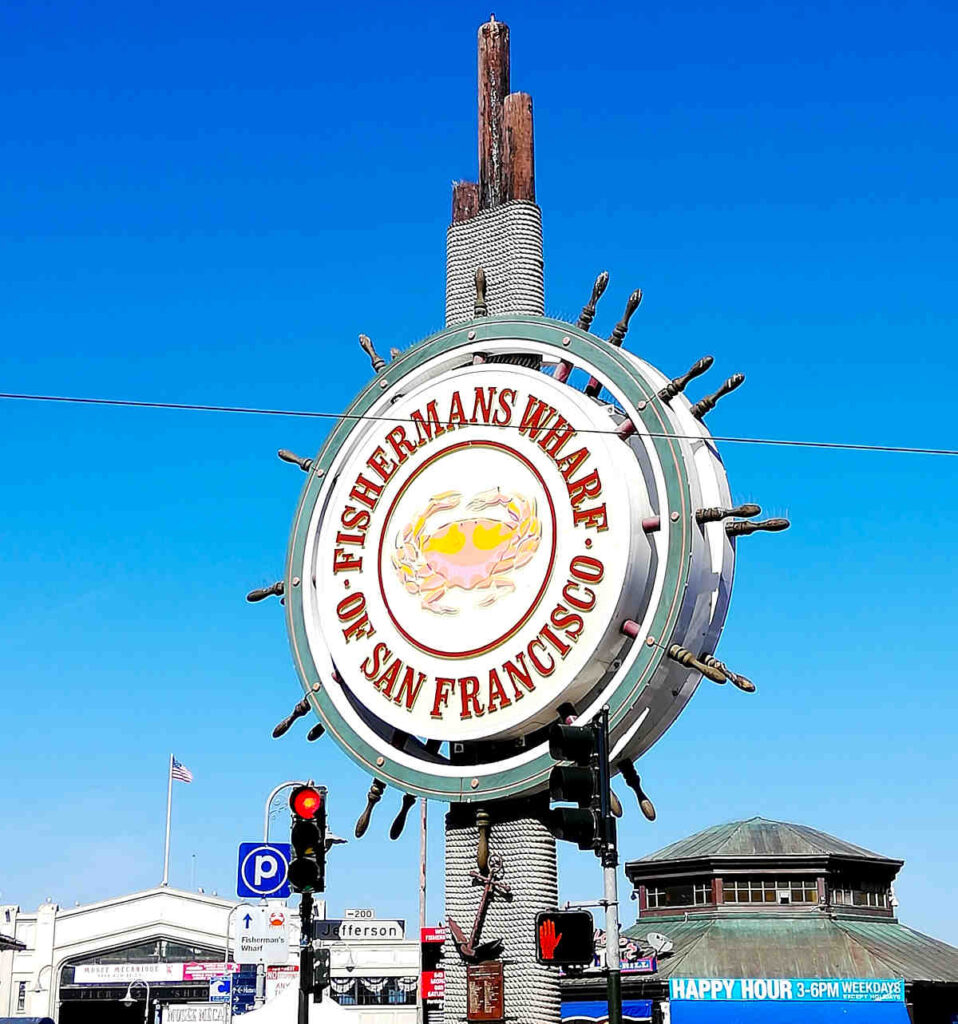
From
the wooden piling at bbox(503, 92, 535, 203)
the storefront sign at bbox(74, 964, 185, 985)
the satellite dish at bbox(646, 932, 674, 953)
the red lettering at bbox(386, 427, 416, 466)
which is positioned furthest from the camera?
the storefront sign at bbox(74, 964, 185, 985)

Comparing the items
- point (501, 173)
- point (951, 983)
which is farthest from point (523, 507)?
point (951, 983)

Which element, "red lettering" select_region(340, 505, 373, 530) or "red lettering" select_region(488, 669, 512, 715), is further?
"red lettering" select_region(340, 505, 373, 530)

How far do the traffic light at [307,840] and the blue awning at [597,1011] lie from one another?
29.4m

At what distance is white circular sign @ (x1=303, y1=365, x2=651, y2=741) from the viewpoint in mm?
18438

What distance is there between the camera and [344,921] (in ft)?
236

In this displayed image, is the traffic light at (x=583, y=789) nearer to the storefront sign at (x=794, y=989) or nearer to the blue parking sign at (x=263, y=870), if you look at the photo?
the blue parking sign at (x=263, y=870)

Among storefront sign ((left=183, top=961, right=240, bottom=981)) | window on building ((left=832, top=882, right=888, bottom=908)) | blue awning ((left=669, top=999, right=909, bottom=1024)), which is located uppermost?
window on building ((left=832, top=882, right=888, bottom=908))

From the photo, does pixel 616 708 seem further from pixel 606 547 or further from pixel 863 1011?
pixel 863 1011

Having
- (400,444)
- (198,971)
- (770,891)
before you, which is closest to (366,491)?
(400,444)

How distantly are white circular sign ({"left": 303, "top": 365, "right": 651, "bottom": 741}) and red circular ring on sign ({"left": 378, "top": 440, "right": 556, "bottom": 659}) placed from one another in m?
0.02

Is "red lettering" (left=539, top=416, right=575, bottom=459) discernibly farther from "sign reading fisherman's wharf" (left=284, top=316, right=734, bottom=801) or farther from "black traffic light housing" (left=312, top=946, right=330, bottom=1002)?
"black traffic light housing" (left=312, top=946, right=330, bottom=1002)

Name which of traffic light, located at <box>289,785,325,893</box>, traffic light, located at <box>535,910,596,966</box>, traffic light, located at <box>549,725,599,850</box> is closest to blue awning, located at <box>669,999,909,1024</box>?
traffic light, located at <box>289,785,325,893</box>

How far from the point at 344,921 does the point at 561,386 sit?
187ft

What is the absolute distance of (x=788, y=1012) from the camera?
4194 centimetres
